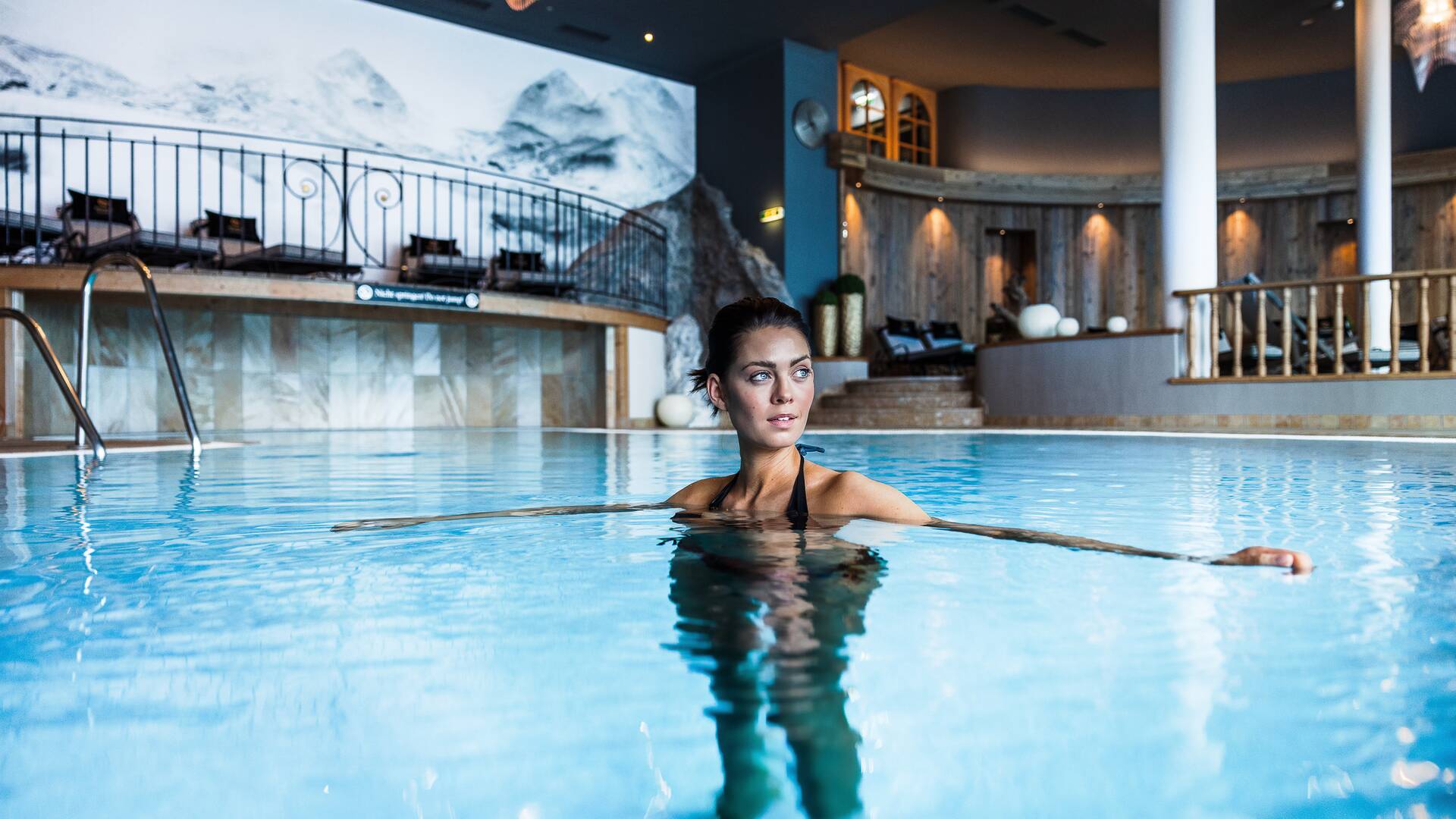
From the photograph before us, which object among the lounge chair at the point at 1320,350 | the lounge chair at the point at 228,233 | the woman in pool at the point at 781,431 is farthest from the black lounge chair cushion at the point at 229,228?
the lounge chair at the point at 1320,350

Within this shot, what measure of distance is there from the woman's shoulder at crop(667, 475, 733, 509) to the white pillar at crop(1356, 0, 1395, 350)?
1119 centimetres

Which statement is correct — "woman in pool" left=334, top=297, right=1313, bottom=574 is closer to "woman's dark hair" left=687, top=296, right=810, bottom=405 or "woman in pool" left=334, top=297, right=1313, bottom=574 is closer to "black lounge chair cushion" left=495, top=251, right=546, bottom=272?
"woman's dark hair" left=687, top=296, right=810, bottom=405

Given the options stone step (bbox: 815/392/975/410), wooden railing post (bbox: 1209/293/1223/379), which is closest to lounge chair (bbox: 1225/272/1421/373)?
wooden railing post (bbox: 1209/293/1223/379)

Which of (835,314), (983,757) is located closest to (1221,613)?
(983,757)

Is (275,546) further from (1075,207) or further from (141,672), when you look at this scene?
(1075,207)

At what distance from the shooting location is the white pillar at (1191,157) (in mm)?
8906

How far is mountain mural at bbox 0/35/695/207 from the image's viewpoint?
10.5 metres

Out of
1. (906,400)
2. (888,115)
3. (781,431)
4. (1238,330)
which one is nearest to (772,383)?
(781,431)

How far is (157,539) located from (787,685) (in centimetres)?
196

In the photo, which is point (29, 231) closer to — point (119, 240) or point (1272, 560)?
point (119, 240)

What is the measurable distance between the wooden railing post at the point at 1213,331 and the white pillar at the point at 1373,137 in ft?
11.7

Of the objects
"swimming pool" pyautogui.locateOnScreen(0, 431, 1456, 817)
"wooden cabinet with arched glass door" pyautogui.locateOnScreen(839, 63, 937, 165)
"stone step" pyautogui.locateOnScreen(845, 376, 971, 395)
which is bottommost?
"swimming pool" pyautogui.locateOnScreen(0, 431, 1456, 817)

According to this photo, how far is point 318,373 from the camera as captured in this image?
11.6 m

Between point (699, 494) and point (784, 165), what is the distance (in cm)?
1131
